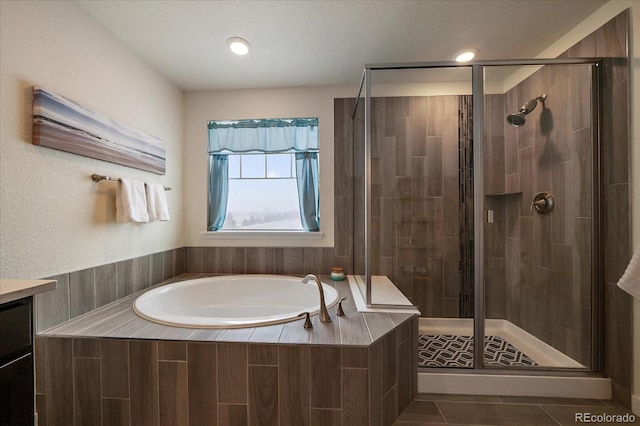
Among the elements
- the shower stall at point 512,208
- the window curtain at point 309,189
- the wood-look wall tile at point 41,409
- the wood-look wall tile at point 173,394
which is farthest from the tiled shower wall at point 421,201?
the wood-look wall tile at point 41,409

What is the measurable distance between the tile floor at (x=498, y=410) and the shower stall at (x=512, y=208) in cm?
16

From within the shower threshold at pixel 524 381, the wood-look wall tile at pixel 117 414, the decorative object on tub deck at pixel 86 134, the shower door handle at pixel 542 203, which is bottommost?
the shower threshold at pixel 524 381

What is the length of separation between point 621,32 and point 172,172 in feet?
11.0

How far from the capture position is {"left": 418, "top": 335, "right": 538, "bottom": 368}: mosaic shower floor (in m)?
1.70

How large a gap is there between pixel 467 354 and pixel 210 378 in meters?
1.65

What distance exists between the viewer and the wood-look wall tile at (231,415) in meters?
1.23

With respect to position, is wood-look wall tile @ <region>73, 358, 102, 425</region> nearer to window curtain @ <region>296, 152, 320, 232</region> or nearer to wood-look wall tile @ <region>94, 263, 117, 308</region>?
wood-look wall tile @ <region>94, 263, 117, 308</region>

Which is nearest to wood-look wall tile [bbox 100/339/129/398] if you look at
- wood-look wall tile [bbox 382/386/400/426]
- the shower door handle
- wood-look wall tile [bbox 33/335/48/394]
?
wood-look wall tile [bbox 33/335/48/394]

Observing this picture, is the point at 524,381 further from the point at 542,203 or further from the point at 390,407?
the point at 542,203

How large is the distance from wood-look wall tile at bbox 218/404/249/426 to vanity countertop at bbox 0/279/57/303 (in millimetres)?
889

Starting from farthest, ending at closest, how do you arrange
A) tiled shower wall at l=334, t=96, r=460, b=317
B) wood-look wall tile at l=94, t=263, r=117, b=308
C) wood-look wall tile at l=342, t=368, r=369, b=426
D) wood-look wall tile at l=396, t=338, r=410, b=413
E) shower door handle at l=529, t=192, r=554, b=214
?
tiled shower wall at l=334, t=96, r=460, b=317 < shower door handle at l=529, t=192, r=554, b=214 < wood-look wall tile at l=94, t=263, r=117, b=308 < wood-look wall tile at l=396, t=338, r=410, b=413 < wood-look wall tile at l=342, t=368, r=369, b=426

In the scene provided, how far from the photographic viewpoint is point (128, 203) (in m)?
1.74

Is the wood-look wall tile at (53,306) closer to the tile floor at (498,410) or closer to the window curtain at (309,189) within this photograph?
the window curtain at (309,189)

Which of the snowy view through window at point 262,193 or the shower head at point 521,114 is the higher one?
the shower head at point 521,114
